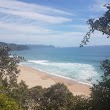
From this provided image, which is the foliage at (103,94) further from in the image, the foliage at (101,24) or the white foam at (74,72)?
the white foam at (74,72)

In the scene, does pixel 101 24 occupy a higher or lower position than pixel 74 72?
higher

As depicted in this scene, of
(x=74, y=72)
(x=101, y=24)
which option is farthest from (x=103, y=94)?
(x=74, y=72)

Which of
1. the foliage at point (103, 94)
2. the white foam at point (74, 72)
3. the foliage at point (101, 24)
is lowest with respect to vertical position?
the white foam at point (74, 72)

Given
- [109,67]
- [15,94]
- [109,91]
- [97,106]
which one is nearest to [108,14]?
[109,67]

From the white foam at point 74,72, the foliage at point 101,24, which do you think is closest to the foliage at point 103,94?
the foliage at point 101,24

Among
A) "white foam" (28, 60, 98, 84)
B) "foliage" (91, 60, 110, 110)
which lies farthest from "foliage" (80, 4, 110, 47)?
"white foam" (28, 60, 98, 84)

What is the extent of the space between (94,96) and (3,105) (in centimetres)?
342

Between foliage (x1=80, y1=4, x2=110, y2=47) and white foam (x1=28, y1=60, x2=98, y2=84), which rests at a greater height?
foliage (x1=80, y1=4, x2=110, y2=47)

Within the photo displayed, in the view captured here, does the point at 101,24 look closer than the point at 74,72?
Yes

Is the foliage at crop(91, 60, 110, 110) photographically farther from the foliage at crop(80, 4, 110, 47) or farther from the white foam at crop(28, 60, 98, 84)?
the white foam at crop(28, 60, 98, 84)

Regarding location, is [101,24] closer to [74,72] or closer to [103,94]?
[103,94]

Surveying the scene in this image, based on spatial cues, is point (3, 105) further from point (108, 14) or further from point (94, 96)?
point (108, 14)

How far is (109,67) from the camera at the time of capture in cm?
918

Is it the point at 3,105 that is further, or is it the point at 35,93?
the point at 35,93
